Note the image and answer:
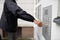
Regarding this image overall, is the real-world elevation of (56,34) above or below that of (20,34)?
above

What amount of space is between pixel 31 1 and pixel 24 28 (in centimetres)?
110

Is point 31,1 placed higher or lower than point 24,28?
higher

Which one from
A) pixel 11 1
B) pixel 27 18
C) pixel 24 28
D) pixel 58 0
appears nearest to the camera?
pixel 58 0

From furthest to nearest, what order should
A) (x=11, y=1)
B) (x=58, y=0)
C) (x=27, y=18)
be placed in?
(x=11, y=1)
(x=27, y=18)
(x=58, y=0)

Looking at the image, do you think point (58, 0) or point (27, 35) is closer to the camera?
point (58, 0)

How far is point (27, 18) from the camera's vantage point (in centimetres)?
145

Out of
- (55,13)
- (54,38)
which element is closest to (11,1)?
(55,13)

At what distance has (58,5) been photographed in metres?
1.34

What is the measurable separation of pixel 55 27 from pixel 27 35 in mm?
4020

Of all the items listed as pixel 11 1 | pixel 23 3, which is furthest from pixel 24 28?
pixel 11 1

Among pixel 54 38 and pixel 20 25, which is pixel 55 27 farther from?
pixel 20 25

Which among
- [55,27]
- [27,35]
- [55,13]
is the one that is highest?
[55,13]

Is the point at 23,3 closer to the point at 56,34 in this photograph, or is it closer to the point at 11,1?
the point at 11,1

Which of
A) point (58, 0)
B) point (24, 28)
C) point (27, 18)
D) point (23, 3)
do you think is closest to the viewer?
point (58, 0)
